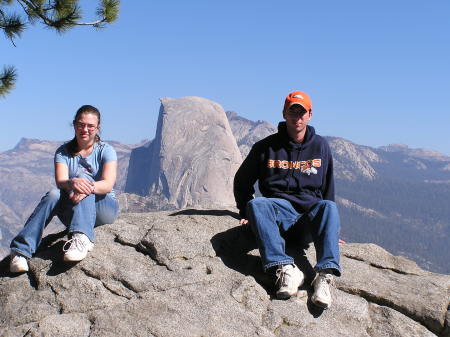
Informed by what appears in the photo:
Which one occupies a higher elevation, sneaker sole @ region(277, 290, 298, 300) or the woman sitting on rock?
the woman sitting on rock

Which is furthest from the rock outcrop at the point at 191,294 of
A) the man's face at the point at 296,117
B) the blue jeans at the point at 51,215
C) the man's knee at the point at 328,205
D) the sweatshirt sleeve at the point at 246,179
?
the man's face at the point at 296,117

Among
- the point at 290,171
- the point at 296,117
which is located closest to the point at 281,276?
the point at 290,171

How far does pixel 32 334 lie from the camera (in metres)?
5.23

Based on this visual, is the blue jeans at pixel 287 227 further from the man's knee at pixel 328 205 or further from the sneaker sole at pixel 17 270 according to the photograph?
the sneaker sole at pixel 17 270

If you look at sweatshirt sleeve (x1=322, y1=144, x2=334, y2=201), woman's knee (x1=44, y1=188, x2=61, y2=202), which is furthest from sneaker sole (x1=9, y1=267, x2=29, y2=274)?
sweatshirt sleeve (x1=322, y1=144, x2=334, y2=201)

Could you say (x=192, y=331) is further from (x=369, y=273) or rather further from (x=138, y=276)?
(x=369, y=273)

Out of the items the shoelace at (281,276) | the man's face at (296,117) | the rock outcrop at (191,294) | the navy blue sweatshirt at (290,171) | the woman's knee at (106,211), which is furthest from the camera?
the woman's knee at (106,211)

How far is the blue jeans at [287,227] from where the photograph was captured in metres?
6.21

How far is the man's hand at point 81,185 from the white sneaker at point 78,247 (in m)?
0.63

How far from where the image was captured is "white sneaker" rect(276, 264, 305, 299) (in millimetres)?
6062

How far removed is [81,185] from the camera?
6465mm

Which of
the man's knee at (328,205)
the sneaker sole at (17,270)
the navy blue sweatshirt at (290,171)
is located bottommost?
the sneaker sole at (17,270)

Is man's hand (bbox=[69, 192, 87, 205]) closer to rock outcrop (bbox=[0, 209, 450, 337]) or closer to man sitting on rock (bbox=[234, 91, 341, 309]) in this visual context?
rock outcrop (bbox=[0, 209, 450, 337])

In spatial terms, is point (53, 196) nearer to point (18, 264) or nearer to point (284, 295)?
point (18, 264)
